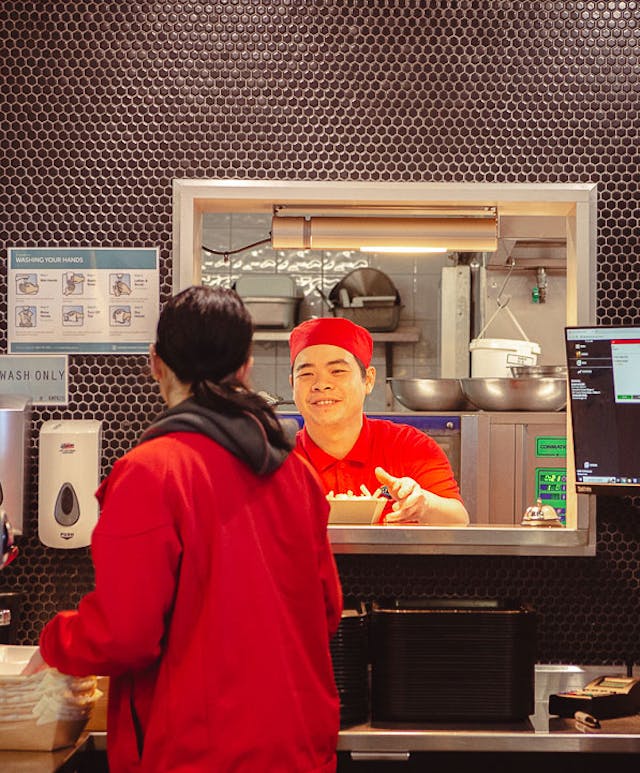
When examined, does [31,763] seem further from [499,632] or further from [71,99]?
[71,99]

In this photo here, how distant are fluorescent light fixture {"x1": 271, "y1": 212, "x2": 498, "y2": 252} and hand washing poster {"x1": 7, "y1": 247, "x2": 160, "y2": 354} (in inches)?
15.9

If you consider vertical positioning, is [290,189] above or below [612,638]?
above

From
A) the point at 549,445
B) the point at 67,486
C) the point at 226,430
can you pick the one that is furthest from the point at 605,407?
the point at 549,445

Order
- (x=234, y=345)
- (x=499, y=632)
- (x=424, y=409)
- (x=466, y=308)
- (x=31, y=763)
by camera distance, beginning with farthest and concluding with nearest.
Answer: (x=466, y=308)
(x=424, y=409)
(x=499, y=632)
(x=31, y=763)
(x=234, y=345)

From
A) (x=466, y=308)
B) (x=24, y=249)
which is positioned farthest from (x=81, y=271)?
(x=466, y=308)

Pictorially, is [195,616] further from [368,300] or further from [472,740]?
[368,300]

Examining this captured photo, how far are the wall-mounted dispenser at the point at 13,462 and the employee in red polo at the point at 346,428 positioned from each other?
1021mm

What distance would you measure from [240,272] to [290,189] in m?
3.76

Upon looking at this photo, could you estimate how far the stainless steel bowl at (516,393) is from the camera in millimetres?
4555

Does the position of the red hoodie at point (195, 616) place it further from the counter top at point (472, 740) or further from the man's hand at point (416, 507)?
the man's hand at point (416, 507)

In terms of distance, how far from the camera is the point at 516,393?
459 centimetres

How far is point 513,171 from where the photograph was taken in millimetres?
2668

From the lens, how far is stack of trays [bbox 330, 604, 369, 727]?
224cm

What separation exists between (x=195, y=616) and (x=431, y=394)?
327 cm
